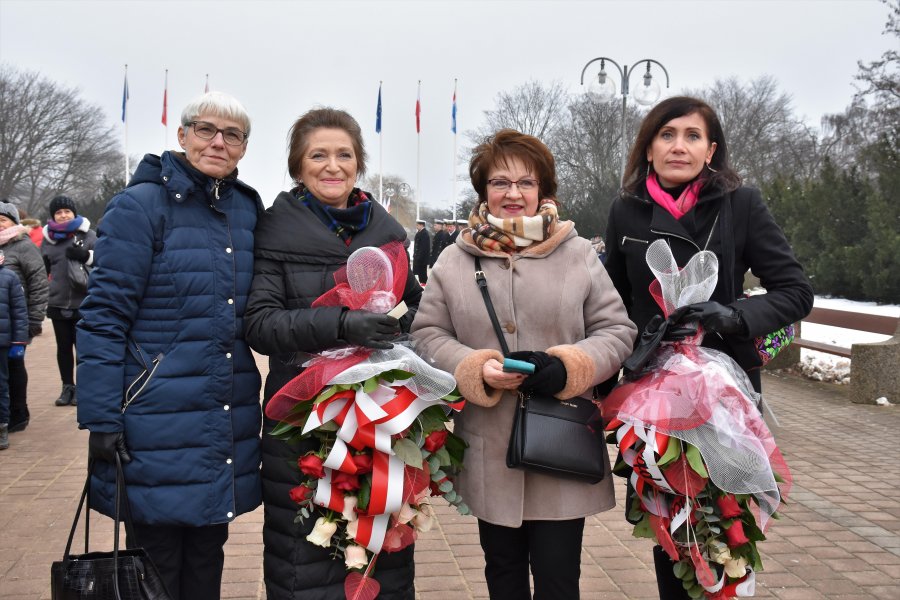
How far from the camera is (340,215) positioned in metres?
2.87

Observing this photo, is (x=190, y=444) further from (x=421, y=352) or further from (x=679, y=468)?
(x=679, y=468)

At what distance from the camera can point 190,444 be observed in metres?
2.72

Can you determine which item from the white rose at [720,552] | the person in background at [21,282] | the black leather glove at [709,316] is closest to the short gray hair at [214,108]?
the black leather glove at [709,316]

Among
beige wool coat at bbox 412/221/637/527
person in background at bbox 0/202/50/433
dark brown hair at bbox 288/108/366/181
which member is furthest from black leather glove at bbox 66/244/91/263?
beige wool coat at bbox 412/221/637/527

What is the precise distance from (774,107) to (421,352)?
47036mm

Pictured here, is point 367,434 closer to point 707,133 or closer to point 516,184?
point 516,184

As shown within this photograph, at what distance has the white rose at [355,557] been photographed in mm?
2596

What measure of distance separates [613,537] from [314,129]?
307 cm

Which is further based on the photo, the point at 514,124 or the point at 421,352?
the point at 514,124

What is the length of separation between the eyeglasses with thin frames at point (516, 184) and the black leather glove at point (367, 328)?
671 mm

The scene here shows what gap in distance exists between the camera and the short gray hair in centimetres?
278

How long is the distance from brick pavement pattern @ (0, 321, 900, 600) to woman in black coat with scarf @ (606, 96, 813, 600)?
134 cm

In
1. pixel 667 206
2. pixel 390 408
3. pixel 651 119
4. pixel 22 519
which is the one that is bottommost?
pixel 22 519

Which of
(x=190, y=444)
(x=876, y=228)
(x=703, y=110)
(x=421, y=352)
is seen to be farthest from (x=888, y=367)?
(x=876, y=228)
